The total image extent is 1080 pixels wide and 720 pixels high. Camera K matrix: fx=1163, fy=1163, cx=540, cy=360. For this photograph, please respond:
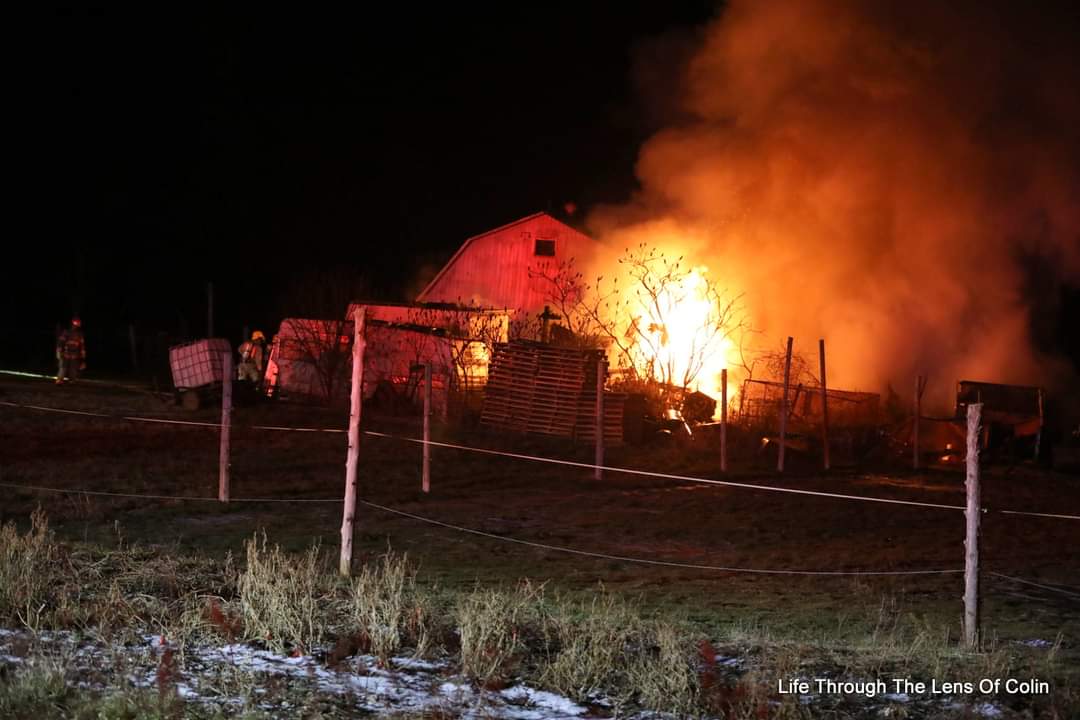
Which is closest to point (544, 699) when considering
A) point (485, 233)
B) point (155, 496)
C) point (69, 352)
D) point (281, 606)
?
point (281, 606)

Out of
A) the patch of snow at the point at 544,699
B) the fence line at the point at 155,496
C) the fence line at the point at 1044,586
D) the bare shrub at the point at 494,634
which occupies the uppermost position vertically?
the fence line at the point at 155,496

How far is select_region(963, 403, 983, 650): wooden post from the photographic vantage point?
8.48m

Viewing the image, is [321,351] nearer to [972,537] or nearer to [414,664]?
[972,537]

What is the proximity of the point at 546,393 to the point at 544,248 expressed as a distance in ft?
50.4

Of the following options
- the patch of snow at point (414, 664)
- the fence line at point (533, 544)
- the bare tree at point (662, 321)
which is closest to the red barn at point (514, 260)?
the bare tree at point (662, 321)

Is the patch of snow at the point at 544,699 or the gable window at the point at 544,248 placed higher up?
the gable window at the point at 544,248

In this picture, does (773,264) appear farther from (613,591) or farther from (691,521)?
(613,591)

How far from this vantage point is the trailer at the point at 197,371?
25.0 metres

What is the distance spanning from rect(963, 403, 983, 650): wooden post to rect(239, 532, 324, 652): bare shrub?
4665 millimetres

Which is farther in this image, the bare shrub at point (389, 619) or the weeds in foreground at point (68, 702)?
the bare shrub at point (389, 619)

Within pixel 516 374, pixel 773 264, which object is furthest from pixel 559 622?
pixel 773 264

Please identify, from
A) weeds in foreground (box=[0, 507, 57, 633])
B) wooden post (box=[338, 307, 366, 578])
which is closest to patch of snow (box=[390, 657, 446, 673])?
weeds in foreground (box=[0, 507, 57, 633])

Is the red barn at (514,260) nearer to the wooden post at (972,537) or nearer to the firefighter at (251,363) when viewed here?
the firefighter at (251,363)

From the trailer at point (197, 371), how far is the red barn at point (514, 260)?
577 inches
